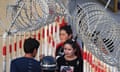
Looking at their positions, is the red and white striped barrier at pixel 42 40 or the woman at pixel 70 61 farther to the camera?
the red and white striped barrier at pixel 42 40

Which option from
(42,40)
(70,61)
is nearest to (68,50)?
(70,61)

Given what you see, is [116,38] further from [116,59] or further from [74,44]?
[74,44]

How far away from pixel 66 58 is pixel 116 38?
850mm

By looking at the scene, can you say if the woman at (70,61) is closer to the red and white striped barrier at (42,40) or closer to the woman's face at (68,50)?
the woman's face at (68,50)

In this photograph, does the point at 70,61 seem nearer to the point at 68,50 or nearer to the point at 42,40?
the point at 68,50

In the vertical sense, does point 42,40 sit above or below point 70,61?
above

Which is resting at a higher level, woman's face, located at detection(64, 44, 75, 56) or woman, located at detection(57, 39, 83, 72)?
woman's face, located at detection(64, 44, 75, 56)

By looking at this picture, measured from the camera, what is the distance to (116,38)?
176 inches

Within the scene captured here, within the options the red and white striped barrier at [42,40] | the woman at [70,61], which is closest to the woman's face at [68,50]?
the woman at [70,61]

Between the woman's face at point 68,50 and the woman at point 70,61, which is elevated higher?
the woman's face at point 68,50

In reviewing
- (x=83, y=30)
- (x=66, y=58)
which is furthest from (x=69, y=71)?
(x=83, y=30)

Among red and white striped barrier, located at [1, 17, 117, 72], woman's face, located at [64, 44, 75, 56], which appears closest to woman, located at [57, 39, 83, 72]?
woman's face, located at [64, 44, 75, 56]

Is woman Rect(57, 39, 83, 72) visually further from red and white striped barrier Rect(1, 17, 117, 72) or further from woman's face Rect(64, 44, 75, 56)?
red and white striped barrier Rect(1, 17, 117, 72)

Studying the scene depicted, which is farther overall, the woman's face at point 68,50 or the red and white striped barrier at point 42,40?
the red and white striped barrier at point 42,40
